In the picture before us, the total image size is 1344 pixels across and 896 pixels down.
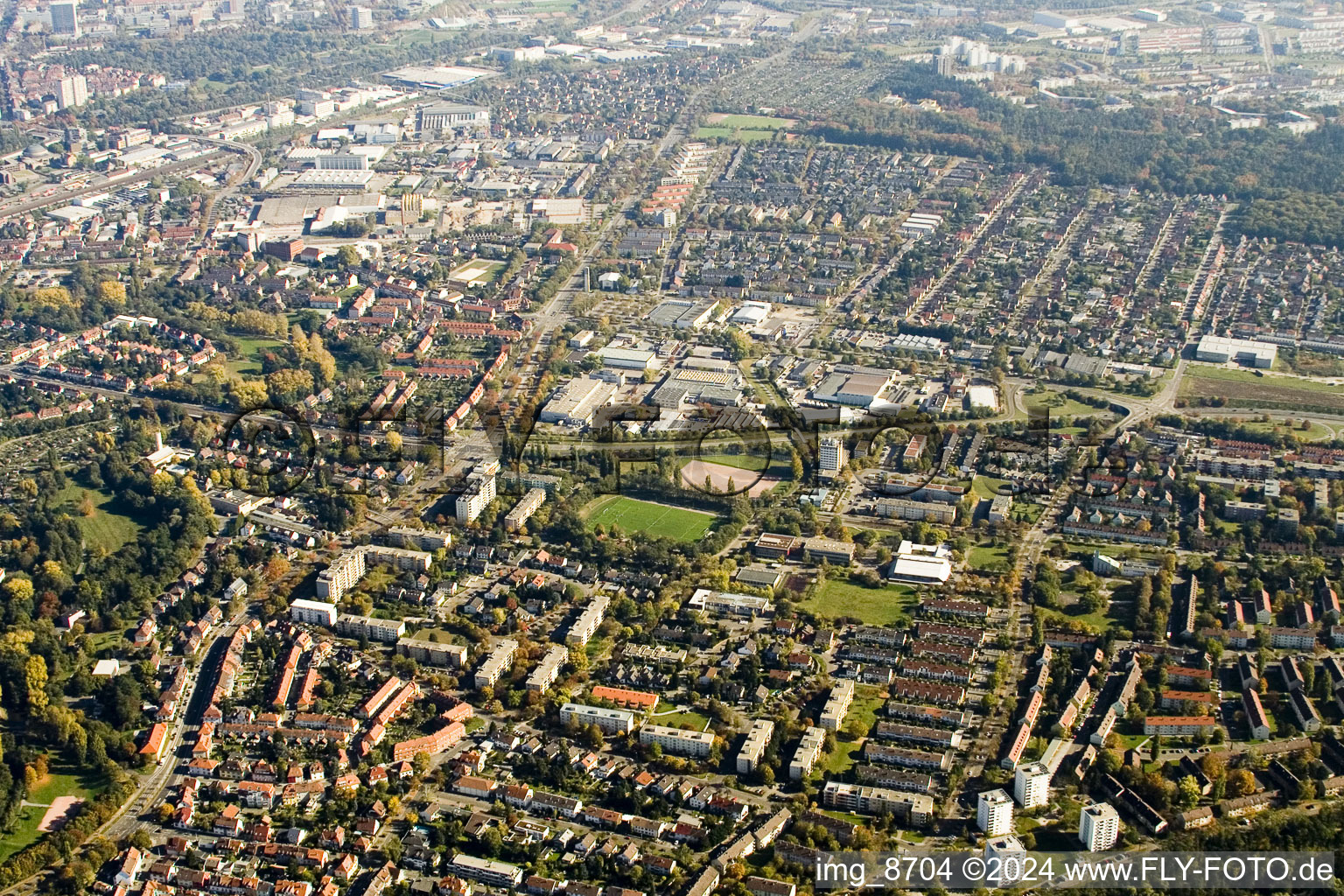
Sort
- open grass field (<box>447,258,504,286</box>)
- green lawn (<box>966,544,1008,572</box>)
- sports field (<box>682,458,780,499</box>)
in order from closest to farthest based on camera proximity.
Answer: green lawn (<box>966,544,1008,572</box>), sports field (<box>682,458,780,499</box>), open grass field (<box>447,258,504,286</box>)

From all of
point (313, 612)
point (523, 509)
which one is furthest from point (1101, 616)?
point (313, 612)

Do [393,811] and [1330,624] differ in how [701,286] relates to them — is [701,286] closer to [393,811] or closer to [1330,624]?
[1330,624]

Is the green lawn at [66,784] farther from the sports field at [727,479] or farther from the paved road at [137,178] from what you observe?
the paved road at [137,178]

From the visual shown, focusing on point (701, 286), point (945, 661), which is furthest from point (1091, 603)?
point (701, 286)

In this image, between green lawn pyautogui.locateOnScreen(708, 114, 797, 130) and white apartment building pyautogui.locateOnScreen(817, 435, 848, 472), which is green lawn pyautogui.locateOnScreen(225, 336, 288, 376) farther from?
green lawn pyautogui.locateOnScreen(708, 114, 797, 130)

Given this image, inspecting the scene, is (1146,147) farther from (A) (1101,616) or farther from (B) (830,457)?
(A) (1101,616)

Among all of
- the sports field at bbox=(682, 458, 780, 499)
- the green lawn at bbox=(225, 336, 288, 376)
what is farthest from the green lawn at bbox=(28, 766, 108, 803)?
the green lawn at bbox=(225, 336, 288, 376)
